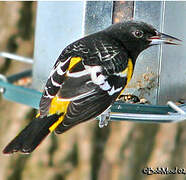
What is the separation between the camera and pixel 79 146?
228 inches

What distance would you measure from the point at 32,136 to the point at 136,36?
1.00 meters

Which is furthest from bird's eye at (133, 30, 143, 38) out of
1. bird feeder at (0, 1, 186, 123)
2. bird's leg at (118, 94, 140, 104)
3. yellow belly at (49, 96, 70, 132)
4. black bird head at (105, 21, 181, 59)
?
yellow belly at (49, 96, 70, 132)

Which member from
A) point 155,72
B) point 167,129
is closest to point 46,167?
point 167,129

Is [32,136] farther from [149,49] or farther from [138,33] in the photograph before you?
[149,49]

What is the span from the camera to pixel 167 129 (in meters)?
5.71

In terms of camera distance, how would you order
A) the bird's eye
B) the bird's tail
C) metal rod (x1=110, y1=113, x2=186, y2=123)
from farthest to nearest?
1. the bird's eye
2. metal rod (x1=110, y1=113, x2=186, y2=123)
3. the bird's tail

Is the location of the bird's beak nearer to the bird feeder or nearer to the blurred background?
the bird feeder

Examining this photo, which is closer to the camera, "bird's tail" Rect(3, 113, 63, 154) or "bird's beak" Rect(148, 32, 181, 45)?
"bird's tail" Rect(3, 113, 63, 154)

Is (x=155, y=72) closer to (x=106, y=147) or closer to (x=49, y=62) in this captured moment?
(x=49, y=62)

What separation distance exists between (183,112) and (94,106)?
59cm

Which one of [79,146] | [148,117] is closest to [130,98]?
[148,117]

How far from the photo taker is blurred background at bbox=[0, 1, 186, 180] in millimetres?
5711

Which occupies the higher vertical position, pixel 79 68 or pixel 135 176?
pixel 79 68

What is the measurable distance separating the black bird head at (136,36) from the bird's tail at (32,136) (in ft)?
2.31
